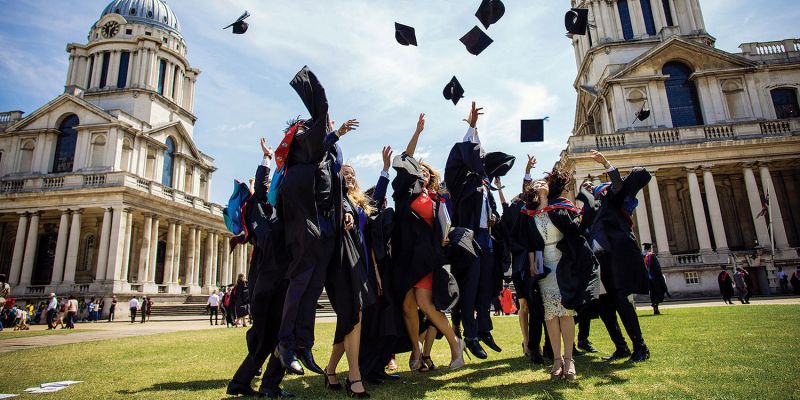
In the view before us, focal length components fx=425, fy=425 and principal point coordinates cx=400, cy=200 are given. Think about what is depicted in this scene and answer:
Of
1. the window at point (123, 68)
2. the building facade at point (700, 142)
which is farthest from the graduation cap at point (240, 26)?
the window at point (123, 68)

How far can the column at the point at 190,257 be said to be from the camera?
40031mm

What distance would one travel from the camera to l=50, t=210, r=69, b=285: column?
1229 inches

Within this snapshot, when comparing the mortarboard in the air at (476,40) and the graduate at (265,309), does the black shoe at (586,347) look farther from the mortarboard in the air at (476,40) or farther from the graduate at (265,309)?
the mortarboard in the air at (476,40)

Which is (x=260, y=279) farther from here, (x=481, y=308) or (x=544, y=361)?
(x=544, y=361)

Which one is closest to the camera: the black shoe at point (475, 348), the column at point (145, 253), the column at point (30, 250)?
the black shoe at point (475, 348)

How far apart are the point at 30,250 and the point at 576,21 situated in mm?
39892

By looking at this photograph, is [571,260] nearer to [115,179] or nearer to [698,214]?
[698,214]

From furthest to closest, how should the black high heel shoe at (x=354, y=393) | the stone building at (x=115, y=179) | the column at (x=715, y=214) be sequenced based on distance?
the stone building at (x=115, y=179) < the column at (x=715, y=214) < the black high heel shoe at (x=354, y=393)

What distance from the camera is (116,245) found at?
31.5 metres

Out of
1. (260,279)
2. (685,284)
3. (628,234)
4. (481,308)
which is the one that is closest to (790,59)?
(685,284)

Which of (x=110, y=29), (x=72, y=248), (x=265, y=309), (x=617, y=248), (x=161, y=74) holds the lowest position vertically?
(x=265, y=309)

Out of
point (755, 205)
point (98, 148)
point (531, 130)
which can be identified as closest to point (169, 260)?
point (98, 148)

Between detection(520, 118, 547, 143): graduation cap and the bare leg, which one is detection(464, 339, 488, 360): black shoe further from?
detection(520, 118, 547, 143): graduation cap

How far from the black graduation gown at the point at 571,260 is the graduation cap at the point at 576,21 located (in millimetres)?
7704
